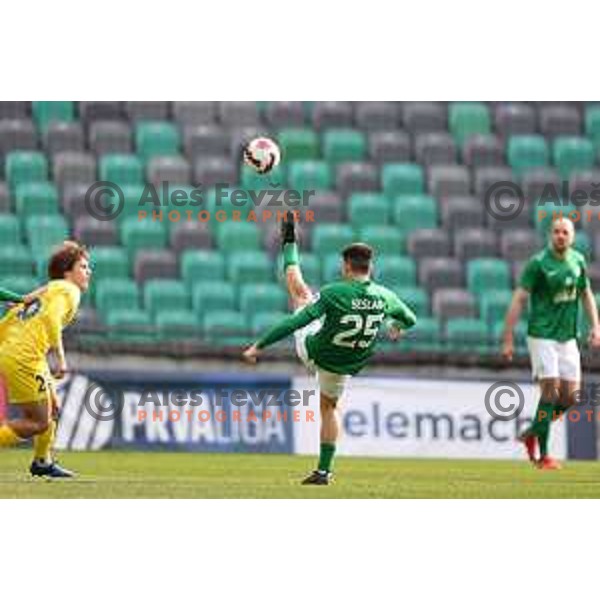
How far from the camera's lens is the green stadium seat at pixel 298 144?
15.8 metres

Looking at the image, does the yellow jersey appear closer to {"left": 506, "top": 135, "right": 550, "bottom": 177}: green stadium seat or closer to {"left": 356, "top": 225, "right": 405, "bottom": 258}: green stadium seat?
{"left": 356, "top": 225, "right": 405, "bottom": 258}: green stadium seat

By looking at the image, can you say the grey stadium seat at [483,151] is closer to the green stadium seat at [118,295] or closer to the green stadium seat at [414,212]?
the green stadium seat at [414,212]

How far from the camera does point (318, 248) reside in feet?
50.0

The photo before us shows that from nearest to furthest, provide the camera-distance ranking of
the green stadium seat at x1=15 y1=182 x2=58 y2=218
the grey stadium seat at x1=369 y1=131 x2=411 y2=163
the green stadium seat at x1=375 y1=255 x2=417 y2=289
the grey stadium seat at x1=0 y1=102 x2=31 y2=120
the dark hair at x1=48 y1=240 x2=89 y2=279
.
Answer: the dark hair at x1=48 y1=240 x2=89 y2=279, the grey stadium seat at x1=0 y1=102 x2=31 y2=120, the green stadium seat at x1=15 y1=182 x2=58 y2=218, the green stadium seat at x1=375 y1=255 x2=417 y2=289, the grey stadium seat at x1=369 y1=131 x2=411 y2=163

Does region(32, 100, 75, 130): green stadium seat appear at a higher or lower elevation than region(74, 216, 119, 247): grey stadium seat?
higher

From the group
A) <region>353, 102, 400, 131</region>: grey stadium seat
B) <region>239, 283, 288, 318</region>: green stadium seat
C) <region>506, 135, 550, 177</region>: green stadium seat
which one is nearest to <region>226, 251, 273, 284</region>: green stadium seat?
<region>239, 283, 288, 318</region>: green stadium seat

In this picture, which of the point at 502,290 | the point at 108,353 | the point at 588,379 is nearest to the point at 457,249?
the point at 502,290

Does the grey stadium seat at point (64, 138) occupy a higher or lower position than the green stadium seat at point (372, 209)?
higher

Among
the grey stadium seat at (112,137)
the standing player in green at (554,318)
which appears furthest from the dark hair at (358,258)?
the grey stadium seat at (112,137)

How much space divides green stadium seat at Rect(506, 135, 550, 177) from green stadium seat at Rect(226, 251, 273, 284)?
1.88 meters

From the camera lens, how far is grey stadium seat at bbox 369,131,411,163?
52.2 feet

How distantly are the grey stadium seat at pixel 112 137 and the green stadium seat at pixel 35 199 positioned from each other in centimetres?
68

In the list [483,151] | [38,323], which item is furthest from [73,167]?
[38,323]

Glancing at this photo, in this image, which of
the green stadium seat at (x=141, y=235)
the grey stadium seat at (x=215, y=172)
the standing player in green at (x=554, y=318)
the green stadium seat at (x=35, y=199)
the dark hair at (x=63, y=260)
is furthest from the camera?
the grey stadium seat at (x=215, y=172)
